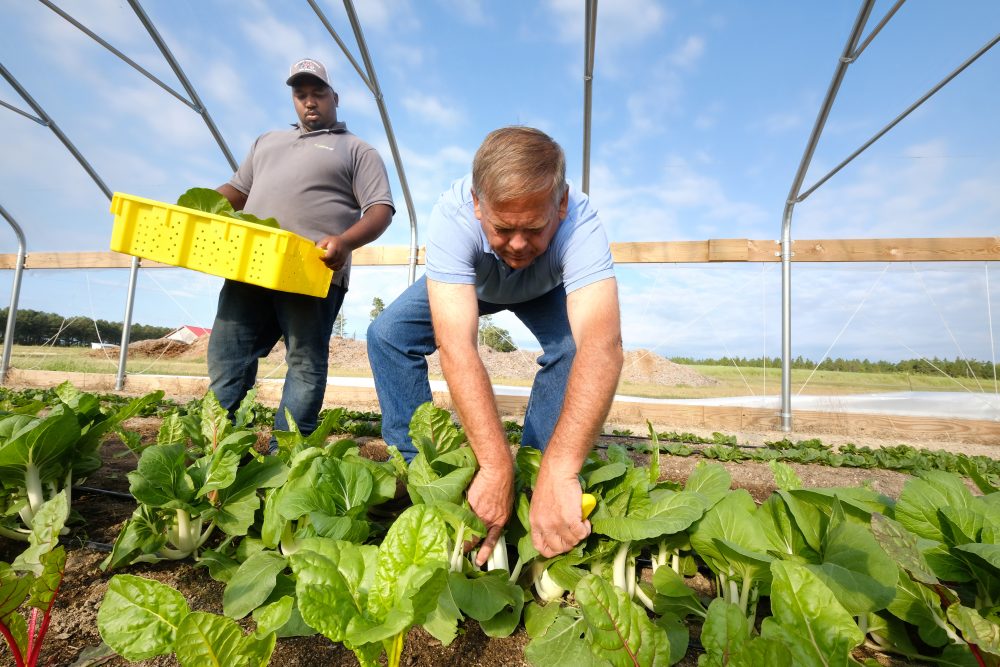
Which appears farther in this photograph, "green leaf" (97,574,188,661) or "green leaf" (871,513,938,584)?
"green leaf" (871,513,938,584)

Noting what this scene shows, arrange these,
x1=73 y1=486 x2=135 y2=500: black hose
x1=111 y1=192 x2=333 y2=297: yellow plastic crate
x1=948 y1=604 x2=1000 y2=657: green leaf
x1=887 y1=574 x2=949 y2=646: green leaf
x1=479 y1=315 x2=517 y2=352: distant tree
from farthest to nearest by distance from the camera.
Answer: x1=479 y1=315 x2=517 y2=352: distant tree, x1=111 y1=192 x2=333 y2=297: yellow plastic crate, x1=73 y1=486 x2=135 y2=500: black hose, x1=887 y1=574 x2=949 y2=646: green leaf, x1=948 y1=604 x2=1000 y2=657: green leaf

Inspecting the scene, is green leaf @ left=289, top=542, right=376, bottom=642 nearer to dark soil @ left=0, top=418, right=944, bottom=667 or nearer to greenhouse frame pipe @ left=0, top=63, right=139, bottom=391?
dark soil @ left=0, top=418, right=944, bottom=667

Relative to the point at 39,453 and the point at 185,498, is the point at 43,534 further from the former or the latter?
the point at 39,453

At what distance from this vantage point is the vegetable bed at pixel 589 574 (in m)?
0.60

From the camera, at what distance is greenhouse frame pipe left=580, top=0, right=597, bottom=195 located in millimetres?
3788

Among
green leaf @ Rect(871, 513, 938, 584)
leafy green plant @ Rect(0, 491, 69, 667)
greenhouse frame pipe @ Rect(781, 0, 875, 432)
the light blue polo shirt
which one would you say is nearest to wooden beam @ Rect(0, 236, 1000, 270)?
greenhouse frame pipe @ Rect(781, 0, 875, 432)

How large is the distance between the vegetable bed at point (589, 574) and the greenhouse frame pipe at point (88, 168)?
16.9 ft

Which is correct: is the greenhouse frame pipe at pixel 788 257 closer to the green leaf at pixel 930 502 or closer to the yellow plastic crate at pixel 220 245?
the green leaf at pixel 930 502

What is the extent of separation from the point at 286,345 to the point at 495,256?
1.14 metres

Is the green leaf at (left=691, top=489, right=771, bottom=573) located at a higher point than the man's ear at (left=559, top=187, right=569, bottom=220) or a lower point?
lower

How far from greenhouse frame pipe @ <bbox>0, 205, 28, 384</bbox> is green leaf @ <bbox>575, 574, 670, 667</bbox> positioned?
8047mm

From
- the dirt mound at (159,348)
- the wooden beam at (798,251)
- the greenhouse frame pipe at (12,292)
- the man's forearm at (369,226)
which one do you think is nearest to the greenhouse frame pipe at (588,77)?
the wooden beam at (798,251)

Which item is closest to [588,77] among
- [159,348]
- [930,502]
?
[930,502]

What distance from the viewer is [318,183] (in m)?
2.41
